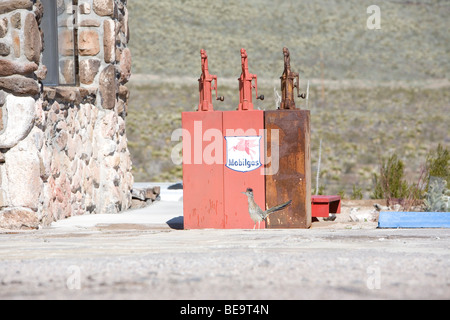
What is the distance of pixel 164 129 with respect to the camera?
32219 mm

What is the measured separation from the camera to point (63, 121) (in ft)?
29.8

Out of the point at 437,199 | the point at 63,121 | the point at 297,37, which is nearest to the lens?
the point at 63,121

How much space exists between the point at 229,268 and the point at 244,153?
3572mm

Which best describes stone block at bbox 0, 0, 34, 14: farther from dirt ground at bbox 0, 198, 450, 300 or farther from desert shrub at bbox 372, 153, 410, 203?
desert shrub at bbox 372, 153, 410, 203

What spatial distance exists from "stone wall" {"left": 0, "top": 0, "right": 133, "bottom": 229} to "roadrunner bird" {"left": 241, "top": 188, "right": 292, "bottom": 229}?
212 cm

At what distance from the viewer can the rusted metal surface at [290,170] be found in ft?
26.5

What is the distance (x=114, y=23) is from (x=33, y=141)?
306cm

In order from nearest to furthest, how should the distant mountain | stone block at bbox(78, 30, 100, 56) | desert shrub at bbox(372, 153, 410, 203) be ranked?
stone block at bbox(78, 30, 100, 56)
desert shrub at bbox(372, 153, 410, 203)
the distant mountain

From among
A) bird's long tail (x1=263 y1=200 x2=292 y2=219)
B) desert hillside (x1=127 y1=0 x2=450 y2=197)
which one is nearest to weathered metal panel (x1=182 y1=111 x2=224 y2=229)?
bird's long tail (x1=263 y1=200 x2=292 y2=219)

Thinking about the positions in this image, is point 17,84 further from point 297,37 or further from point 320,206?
point 297,37

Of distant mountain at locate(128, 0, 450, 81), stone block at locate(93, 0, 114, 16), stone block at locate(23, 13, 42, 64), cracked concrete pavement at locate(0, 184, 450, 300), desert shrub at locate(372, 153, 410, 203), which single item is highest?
distant mountain at locate(128, 0, 450, 81)

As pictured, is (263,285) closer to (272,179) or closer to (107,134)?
(272,179)

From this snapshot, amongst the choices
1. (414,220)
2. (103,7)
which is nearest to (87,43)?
(103,7)

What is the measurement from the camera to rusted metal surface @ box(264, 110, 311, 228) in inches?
318
